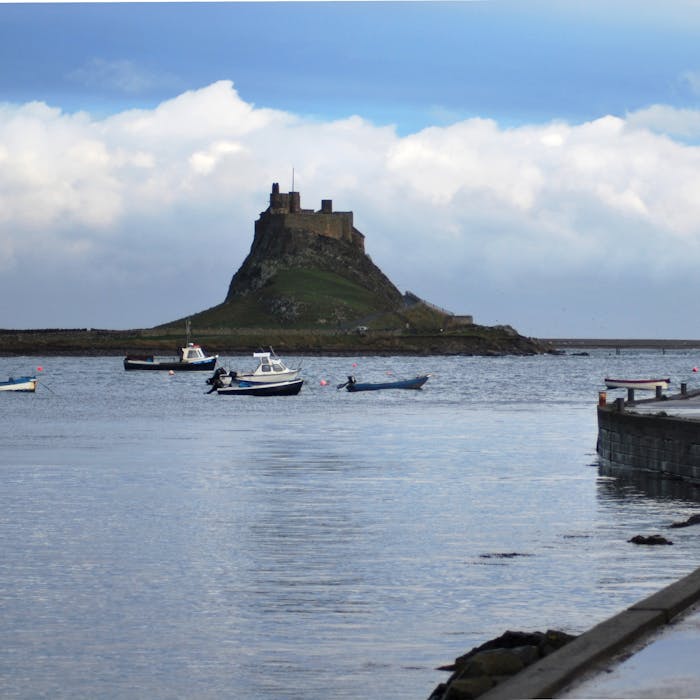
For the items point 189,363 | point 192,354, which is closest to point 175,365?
point 189,363

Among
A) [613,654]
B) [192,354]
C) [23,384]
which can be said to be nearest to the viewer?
[613,654]

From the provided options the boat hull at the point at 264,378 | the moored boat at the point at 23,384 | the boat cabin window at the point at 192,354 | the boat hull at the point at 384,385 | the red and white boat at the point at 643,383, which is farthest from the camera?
the boat cabin window at the point at 192,354

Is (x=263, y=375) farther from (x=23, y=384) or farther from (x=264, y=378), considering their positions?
(x=23, y=384)

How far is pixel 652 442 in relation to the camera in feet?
109

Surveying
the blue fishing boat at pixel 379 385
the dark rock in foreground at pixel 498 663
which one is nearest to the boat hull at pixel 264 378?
the blue fishing boat at pixel 379 385

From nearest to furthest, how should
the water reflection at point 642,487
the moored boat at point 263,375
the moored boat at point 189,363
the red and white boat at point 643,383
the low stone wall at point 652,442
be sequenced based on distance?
the water reflection at point 642,487 < the low stone wall at point 652,442 < the red and white boat at point 643,383 < the moored boat at point 263,375 < the moored boat at point 189,363

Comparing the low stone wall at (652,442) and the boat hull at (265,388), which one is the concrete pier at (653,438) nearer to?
the low stone wall at (652,442)

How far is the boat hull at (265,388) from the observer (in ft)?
305

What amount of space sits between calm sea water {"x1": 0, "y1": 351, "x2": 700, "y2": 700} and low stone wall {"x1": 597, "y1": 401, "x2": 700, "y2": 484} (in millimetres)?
1057

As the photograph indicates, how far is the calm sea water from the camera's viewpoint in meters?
13.6

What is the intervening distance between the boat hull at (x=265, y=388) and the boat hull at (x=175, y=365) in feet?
213

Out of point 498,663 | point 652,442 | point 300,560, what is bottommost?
point 300,560

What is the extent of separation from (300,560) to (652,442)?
15429mm

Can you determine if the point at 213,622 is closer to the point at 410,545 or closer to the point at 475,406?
the point at 410,545
